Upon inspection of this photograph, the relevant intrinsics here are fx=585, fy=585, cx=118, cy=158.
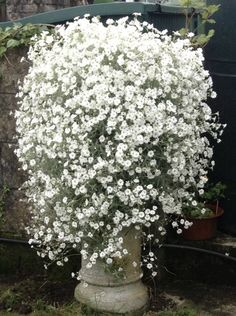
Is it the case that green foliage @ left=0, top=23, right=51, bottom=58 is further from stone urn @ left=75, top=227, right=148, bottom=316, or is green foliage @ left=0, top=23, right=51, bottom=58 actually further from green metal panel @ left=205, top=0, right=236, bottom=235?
stone urn @ left=75, top=227, right=148, bottom=316

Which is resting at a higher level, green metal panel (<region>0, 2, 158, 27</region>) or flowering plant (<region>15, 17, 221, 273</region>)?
green metal panel (<region>0, 2, 158, 27</region>)

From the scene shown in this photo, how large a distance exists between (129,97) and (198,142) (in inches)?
20.4

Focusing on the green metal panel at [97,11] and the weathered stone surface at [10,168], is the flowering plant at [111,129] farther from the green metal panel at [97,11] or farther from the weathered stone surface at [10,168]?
the weathered stone surface at [10,168]

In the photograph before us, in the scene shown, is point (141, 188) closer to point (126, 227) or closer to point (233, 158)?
point (126, 227)

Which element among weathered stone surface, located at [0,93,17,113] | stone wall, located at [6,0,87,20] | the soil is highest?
stone wall, located at [6,0,87,20]

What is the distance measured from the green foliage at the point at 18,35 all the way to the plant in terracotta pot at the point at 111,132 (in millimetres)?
566

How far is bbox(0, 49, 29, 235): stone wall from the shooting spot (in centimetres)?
391

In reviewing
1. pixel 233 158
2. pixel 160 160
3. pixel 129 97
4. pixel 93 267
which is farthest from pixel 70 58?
pixel 233 158

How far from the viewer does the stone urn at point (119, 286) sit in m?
3.33

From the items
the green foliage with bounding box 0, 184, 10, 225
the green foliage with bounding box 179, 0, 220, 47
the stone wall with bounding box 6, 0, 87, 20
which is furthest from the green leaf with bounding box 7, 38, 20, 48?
the stone wall with bounding box 6, 0, 87, 20

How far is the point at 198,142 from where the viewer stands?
10.5ft

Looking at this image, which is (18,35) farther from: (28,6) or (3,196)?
(28,6)

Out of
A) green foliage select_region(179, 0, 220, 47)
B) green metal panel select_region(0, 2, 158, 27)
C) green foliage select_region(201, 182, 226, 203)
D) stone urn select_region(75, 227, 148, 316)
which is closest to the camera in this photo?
stone urn select_region(75, 227, 148, 316)

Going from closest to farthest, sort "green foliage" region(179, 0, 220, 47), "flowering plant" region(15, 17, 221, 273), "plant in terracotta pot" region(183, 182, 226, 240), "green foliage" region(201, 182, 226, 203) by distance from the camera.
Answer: "flowering plant" region(15, 17, 221, 273), "green foliage" region(179, 0, 220, 47), "plant in terracotta pot" region(183, 182, 226, 240), "green foliage" region(201, 182, 226, 203)
